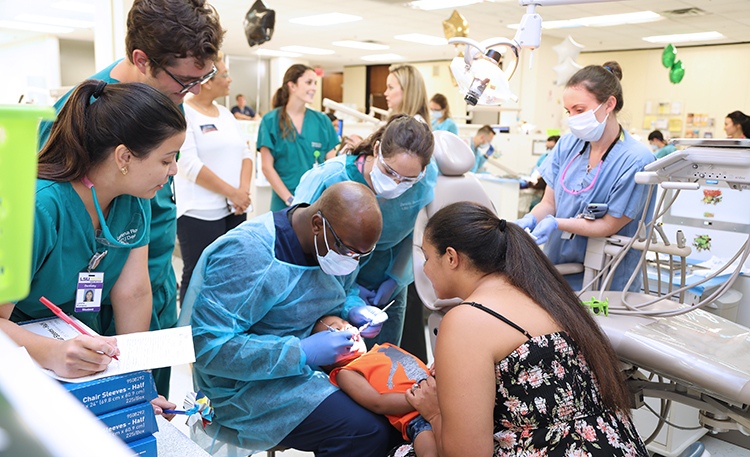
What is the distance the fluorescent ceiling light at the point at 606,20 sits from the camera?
7597 mm

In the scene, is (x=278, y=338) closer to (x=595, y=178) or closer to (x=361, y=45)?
(x=595, y=178)

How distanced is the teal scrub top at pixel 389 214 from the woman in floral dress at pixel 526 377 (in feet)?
2.76

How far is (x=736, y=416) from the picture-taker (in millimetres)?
1447

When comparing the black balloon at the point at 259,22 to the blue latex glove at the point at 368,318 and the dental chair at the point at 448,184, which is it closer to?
the dental chair at the point at 448,184

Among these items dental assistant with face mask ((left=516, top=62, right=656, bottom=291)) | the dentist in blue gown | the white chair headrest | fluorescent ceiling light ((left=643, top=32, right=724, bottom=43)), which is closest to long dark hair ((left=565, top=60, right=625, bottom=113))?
dental assistant with face mask ((left=516, top=62, right=656, bottom=291))

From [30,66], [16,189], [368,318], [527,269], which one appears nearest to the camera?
[16,189]

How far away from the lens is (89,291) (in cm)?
113

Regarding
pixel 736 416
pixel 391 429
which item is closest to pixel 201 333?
pixel 391 429

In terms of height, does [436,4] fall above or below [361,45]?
above

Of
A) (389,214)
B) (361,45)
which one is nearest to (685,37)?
(361,45)

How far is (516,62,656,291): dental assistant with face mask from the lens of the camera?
2.04m

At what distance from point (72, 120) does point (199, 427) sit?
889 mm

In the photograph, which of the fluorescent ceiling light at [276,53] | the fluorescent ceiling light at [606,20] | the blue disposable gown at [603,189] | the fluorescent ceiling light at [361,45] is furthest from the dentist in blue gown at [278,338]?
the fluorescent ceiling light at [276,53]

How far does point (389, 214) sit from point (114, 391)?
51.4 inches
